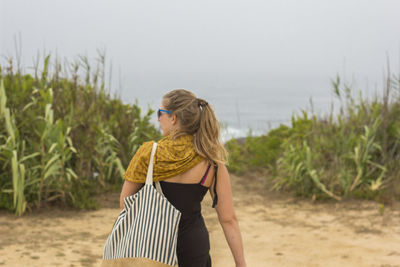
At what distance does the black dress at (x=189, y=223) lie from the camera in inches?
83.4

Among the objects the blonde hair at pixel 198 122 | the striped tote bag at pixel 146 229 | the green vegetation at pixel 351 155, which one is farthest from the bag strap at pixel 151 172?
the green vegetation at pixel 351 155

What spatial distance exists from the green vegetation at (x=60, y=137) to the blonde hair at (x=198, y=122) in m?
3.92

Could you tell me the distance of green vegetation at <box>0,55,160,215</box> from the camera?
5840mm

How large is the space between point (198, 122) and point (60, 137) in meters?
4.01

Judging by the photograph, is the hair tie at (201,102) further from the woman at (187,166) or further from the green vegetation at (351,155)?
the green vegetation at (351,155)

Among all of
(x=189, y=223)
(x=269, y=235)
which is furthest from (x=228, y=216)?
(x=269, y=235)

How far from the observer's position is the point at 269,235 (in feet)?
18.7

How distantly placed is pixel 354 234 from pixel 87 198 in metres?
3.85

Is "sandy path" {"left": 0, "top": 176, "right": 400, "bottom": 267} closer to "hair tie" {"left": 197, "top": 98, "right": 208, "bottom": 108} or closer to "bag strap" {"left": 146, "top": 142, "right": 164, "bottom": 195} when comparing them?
"bag strap" {"left": 146, "top": 142, "right": 164, "bottom": 195}

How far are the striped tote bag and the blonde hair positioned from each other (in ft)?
0.98

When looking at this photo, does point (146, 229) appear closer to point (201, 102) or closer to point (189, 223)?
point (189, 223)

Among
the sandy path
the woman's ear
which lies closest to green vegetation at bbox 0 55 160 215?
the sandy path

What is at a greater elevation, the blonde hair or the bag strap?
the blonde hair

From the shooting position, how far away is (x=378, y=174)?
7.51 metres
